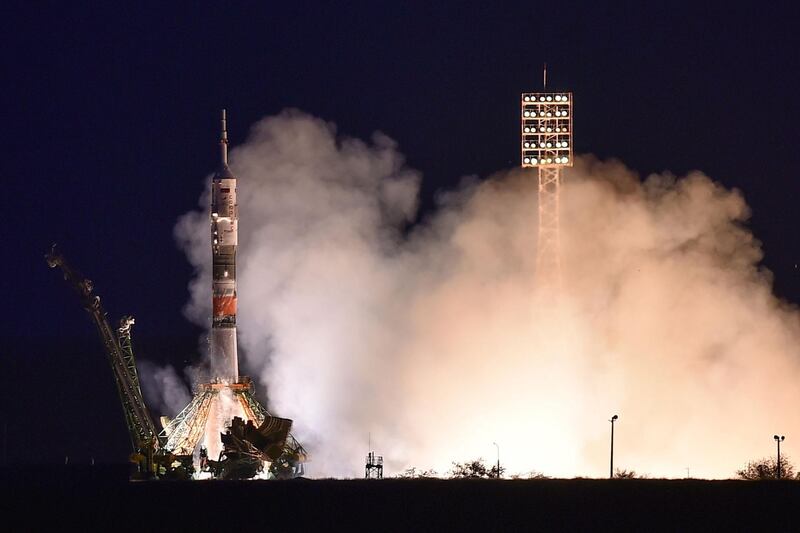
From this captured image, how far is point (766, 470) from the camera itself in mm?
75938

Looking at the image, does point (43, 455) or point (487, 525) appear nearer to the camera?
point (487, 525)

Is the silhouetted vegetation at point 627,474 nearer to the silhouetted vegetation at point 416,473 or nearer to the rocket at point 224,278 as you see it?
the silhouetted vegetation at point 416,473

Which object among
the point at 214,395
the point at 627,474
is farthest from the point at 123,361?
the point at 627,474

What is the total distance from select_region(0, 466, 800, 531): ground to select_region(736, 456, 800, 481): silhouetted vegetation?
410 centimetres

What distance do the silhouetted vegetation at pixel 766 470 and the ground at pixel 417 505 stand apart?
4105 millimetres

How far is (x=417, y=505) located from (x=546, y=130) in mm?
16752

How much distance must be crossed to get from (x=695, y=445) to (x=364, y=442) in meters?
11.6

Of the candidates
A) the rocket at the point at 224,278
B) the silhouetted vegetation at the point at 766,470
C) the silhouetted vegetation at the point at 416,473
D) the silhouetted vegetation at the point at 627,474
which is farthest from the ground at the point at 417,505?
the rocket at the point at 224,278

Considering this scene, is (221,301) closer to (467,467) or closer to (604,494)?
(467,467)

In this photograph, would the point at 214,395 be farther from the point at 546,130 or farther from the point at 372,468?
the point at 546,130

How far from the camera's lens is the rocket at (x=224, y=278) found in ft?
270

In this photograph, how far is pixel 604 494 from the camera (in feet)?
227

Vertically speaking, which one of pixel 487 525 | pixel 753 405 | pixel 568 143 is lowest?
pixel 487 525

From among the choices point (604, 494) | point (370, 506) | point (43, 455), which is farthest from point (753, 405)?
point (43, 455)
